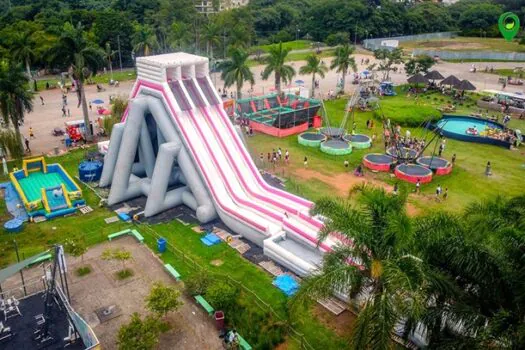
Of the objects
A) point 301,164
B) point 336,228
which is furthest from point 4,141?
point 336,228

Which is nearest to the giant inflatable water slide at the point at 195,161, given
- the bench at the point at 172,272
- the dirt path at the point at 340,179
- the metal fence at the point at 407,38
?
the bench at the point at 172,272

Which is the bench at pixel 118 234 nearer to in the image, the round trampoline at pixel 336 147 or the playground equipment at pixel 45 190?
the playground equipment at pixel 45 190

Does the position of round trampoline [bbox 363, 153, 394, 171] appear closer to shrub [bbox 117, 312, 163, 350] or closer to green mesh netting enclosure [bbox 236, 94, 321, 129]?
green mesh netting enclosure [bbox 236, 94, 321, 129]

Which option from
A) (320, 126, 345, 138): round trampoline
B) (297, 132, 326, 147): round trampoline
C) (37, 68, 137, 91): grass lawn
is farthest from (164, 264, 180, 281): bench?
(37, 68, 137, 91): grass lawn

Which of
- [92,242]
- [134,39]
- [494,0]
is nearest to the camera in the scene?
[92,242]

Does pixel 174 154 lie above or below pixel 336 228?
below

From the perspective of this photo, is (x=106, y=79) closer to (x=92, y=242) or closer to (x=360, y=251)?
(x=92, y=242)

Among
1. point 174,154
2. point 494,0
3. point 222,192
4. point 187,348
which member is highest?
point 494,0
